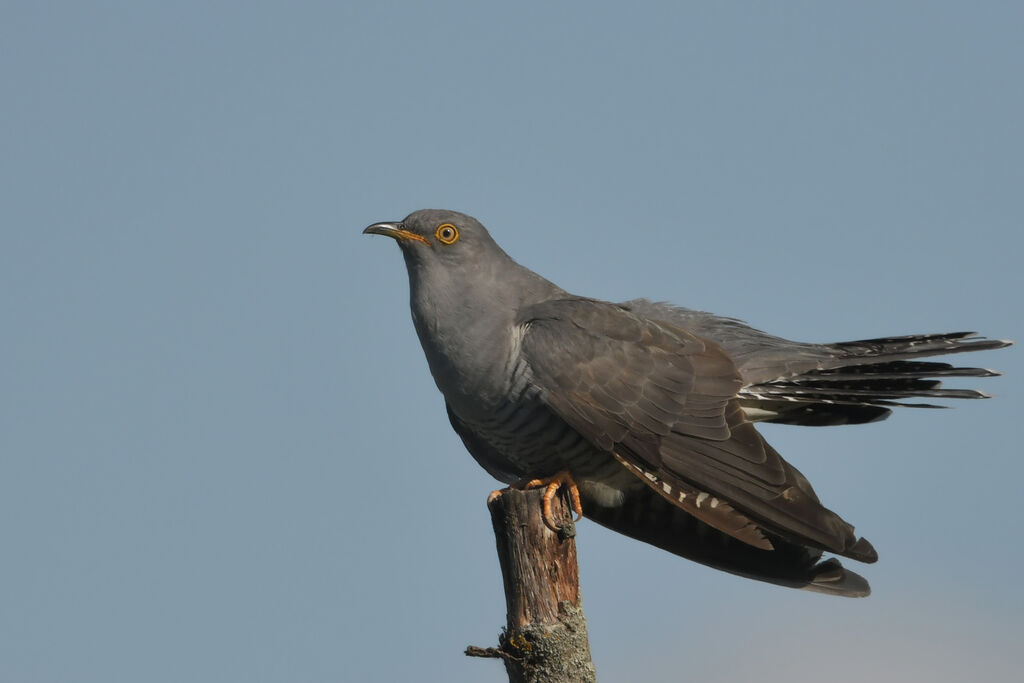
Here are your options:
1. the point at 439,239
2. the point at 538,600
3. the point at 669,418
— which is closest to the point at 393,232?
the point at 439,239

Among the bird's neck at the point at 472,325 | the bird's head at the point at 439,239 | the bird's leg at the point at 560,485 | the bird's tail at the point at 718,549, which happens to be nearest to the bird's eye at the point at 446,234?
the bird's head at the point at 439,239

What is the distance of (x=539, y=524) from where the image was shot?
13.1 feet

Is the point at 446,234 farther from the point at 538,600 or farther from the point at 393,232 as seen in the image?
the point at 538,600

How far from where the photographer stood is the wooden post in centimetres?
385

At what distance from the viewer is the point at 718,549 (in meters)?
5.24

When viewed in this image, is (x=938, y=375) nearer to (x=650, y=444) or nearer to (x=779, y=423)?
(x=779, y=423)

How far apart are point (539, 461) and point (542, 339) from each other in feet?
1.91

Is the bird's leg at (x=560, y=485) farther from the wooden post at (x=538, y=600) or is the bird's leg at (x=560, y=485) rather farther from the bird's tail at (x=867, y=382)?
the bird's tail at (x=867, y=382)

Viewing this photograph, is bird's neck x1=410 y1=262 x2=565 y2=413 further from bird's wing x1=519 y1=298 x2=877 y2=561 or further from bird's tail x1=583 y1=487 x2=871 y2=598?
bird's tail x1=583 y1=487 x2=871 y2=598

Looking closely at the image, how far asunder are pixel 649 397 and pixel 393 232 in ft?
4.76

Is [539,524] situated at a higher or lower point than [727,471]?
lower

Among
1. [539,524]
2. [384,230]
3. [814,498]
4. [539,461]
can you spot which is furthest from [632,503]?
[384,230]

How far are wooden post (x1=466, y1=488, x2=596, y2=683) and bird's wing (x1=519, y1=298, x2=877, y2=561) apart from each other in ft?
2.50

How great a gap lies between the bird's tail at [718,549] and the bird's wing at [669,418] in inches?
12.0
